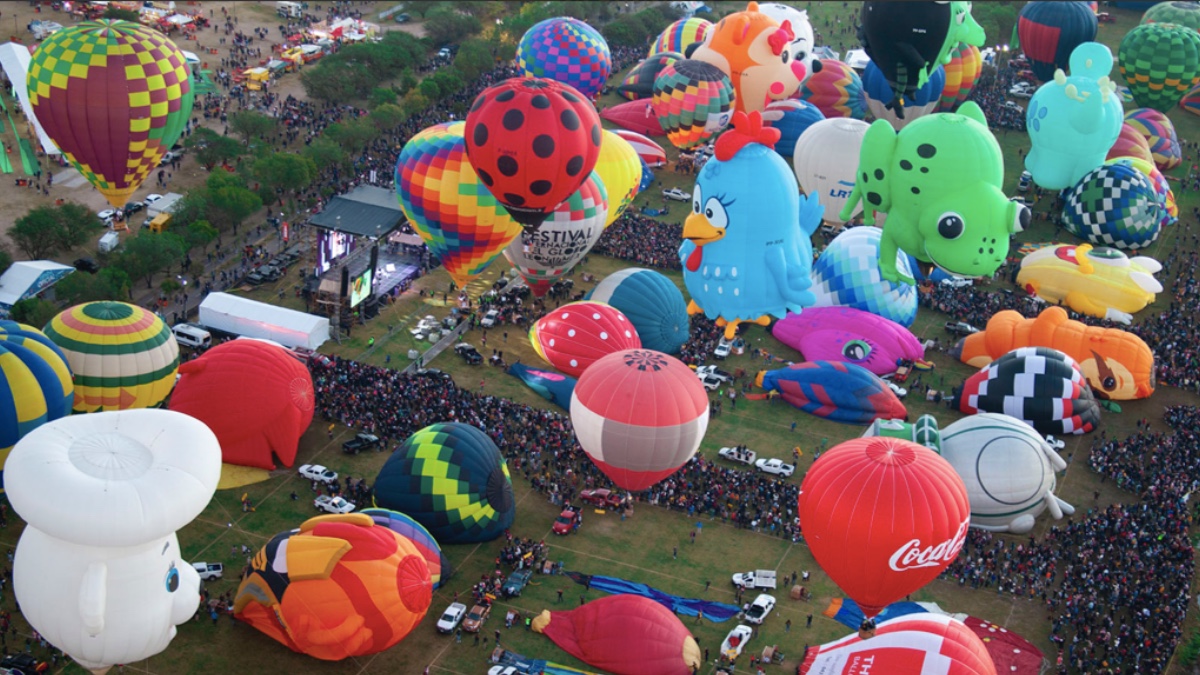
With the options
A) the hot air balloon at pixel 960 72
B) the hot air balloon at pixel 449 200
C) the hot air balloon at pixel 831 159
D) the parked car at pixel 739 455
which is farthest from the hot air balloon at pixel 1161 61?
the parked car at pixel 739 455

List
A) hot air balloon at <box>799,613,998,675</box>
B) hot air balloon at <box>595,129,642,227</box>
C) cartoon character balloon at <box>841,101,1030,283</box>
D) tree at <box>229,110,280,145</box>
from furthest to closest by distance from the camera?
tree at <box>229,110,280,145</box> < hot air balloon at <box>595,129,642,227</box> < cartoon character balloon at <box>841,101,1030,283</box> < hot air balloon at <box>799,613,998,675</box>

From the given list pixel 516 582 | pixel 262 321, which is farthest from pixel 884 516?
pixel 262 321

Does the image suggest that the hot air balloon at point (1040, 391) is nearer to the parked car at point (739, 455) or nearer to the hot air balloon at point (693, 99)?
the parked car at point (739, 455)

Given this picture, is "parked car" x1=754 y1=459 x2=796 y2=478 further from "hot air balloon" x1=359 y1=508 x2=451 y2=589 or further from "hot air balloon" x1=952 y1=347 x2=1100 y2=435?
"hot air balloon" x1=359 y1=508 x2=451 y2=589

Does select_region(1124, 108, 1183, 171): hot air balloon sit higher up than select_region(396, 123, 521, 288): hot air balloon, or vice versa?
select_region(396, 123, 521, 288): hot air balloon

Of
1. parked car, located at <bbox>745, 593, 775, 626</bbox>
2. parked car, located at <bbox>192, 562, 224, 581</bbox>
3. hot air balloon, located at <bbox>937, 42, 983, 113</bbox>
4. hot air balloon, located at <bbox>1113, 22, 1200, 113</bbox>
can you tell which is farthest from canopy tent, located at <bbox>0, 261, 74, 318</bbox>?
hot air balloon, located at <bbox>1113, 22, 1200, 113</bbox>

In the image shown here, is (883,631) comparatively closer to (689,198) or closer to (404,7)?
(689,198)
